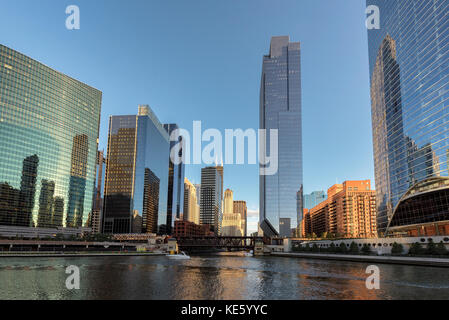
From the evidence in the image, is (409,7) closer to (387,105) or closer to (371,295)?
(387,105)

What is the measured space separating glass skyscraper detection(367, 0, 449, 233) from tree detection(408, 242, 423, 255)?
62.5 feet

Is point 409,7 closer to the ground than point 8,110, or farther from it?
farther from it

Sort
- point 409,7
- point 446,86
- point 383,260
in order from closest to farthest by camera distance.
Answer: point 383,260 → point 446,86 → point 409,7

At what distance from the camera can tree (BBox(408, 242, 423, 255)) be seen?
9853cm

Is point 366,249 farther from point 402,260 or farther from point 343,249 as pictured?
point 402,260

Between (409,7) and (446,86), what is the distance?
137 feet

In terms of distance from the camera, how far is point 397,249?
108875 millimetres

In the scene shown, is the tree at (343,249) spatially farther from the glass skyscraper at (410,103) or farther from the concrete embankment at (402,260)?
the glass skyscraper at (410,103)

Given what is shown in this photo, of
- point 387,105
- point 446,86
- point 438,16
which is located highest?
point 438,16

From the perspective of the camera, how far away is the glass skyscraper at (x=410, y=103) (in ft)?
375

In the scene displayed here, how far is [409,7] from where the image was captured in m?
134

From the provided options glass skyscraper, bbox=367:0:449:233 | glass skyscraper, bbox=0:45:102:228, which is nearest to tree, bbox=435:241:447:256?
glass skyscraper, bbox=367:0:449:233
